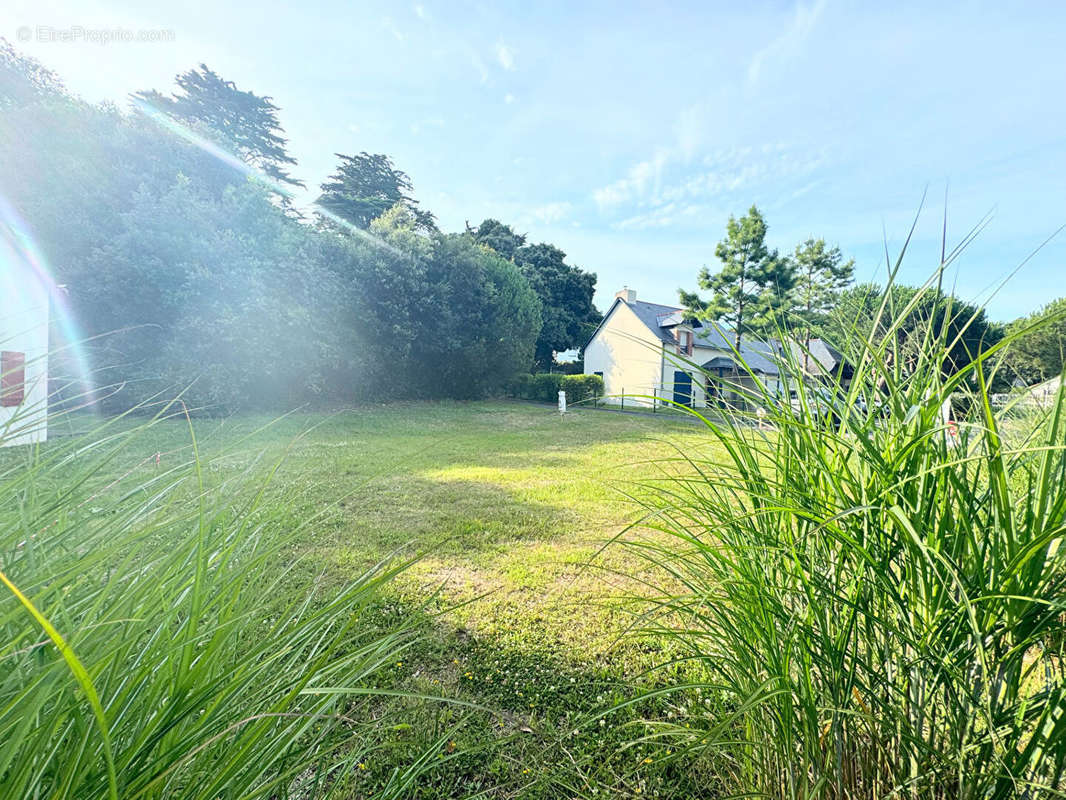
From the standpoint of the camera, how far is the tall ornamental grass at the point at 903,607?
59 centimetres

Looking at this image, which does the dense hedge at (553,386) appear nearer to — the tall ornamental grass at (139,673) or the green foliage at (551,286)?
the green foliage at (551,286)

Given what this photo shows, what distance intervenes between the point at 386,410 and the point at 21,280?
27.2 feet

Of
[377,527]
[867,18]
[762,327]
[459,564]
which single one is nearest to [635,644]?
[459,564]

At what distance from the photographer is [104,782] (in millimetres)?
395

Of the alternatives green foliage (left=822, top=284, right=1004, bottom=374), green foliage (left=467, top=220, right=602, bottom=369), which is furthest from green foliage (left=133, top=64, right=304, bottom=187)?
green foliage (left=822, top=284, right=1004, bottom=374)

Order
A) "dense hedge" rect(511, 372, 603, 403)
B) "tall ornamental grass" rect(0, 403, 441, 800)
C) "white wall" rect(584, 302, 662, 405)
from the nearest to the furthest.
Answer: "tall ornamental grass" rect(0, 403, 441, 800)
"dense hedge" rect(511, 372, 603, 403)
"white wall" rect(584, 302, 662, 405)

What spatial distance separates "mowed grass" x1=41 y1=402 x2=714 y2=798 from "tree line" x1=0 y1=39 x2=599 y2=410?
465cm

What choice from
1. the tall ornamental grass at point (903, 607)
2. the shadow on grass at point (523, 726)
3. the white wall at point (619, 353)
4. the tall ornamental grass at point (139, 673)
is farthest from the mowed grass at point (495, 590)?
the white wall at point (619, 353)

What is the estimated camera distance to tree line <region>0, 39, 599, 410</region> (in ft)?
30.0

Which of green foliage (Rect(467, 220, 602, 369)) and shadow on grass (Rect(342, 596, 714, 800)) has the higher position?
green foliage (Rect(467, 220, 602, 369))

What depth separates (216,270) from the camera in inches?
391

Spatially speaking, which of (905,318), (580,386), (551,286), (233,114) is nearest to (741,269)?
(580,386)

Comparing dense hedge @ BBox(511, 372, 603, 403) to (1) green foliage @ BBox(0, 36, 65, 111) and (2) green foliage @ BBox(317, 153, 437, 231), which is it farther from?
(1) green foliage @ BBox(0, 36, 65, 111)

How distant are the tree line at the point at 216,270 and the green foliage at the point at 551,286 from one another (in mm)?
13625
